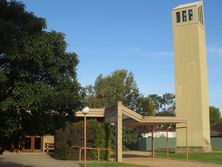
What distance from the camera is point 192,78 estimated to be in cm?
5278

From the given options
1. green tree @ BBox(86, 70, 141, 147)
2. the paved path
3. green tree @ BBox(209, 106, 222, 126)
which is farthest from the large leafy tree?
green tree @ BBox(209, 106, 222, 126)

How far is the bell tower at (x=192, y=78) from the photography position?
52.2m

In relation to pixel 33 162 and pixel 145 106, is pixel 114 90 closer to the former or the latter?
pixel 145 106

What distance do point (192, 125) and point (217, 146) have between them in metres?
20.7

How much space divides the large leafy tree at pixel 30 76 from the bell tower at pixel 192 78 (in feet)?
137

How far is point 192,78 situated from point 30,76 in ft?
143

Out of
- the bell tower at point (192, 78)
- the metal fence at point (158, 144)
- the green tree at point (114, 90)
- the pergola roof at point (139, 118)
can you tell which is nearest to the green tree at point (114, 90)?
the green tree at point (114, 90)

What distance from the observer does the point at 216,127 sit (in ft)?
288

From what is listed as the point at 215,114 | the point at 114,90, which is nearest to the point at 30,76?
the point at 114,90

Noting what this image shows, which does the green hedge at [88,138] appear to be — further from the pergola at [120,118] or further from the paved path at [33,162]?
the paved path at [33,162]

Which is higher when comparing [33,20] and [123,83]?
[123,83]

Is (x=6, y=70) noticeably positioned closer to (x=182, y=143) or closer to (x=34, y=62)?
(x=34, y=62)

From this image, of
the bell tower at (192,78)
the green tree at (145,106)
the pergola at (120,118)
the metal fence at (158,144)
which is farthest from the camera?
the green tree at (145,106)

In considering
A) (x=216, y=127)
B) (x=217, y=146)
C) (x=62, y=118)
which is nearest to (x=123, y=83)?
(x=217, y=146)
